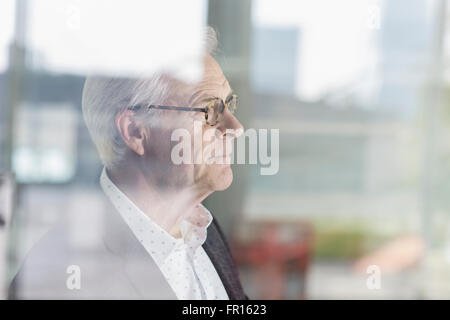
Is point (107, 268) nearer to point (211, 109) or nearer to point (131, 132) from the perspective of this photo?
point (131, 132)

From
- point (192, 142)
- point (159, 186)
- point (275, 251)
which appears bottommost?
point (275, 251)

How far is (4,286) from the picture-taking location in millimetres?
1671

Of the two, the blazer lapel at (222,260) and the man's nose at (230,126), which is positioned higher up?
the man's nose at (230,126)

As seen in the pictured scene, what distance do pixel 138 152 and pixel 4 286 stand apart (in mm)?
634

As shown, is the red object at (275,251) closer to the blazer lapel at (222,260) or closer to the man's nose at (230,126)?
the blazer lapel at (222,260)

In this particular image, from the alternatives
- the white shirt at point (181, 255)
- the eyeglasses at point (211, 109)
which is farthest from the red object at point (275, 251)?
the eyeglasses at point (211, 109)

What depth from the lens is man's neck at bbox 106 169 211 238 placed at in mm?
1488

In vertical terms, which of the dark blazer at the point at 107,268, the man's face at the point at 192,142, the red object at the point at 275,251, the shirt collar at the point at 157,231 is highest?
the man's face at the point at 192,142

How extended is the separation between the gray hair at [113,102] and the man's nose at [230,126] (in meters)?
0.17

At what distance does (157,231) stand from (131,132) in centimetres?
29

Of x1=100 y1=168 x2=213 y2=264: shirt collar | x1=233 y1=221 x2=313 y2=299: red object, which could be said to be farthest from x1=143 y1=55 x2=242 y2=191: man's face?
x1=233 y1=221 x2=313 y2=299: red object

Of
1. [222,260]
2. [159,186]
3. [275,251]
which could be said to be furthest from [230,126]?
[275,251]

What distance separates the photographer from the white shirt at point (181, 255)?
1463 millimetres

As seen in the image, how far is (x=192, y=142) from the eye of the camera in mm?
1520
